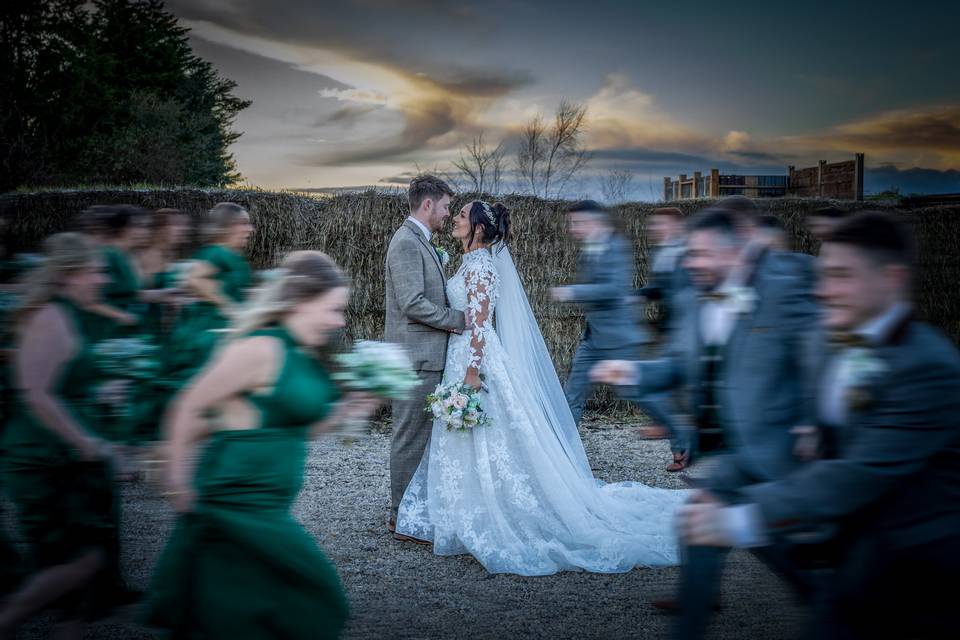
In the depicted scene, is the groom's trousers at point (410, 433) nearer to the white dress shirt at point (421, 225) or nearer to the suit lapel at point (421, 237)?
the suit lapel at point (421, 237)

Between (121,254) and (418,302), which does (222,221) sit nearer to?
(121,254)

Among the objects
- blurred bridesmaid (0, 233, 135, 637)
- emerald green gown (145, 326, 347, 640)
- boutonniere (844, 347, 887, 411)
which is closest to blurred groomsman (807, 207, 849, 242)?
boutonniere (844, 347, 887, 411)

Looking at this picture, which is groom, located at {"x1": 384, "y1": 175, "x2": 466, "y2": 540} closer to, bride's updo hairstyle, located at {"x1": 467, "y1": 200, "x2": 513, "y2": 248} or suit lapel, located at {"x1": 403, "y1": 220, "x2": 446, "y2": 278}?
suit lapel, located at {"x1": 403, "y1": 220, "x2": 446, "y2": 278}

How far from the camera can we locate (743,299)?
274 centimetres

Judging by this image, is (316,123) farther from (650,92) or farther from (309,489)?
(309,489)

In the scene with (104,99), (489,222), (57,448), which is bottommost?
(57,448)

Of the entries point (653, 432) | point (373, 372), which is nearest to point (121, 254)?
point (373, 372)

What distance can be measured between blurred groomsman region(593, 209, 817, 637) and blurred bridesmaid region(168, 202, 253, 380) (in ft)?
9.64

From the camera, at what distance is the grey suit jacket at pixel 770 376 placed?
2.57 m

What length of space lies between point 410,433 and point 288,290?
2.74 metres

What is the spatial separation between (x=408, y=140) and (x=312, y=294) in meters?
14.1

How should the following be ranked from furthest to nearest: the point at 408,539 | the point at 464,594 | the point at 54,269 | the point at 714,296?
the point at 408,539
the point at 464,594
the point at 54,269
the point at 714,296

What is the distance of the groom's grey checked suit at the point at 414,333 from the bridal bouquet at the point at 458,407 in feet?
0.72

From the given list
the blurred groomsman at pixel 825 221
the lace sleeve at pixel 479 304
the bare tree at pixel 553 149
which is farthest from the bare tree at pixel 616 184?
the lace sleeve at pixel 479 304
